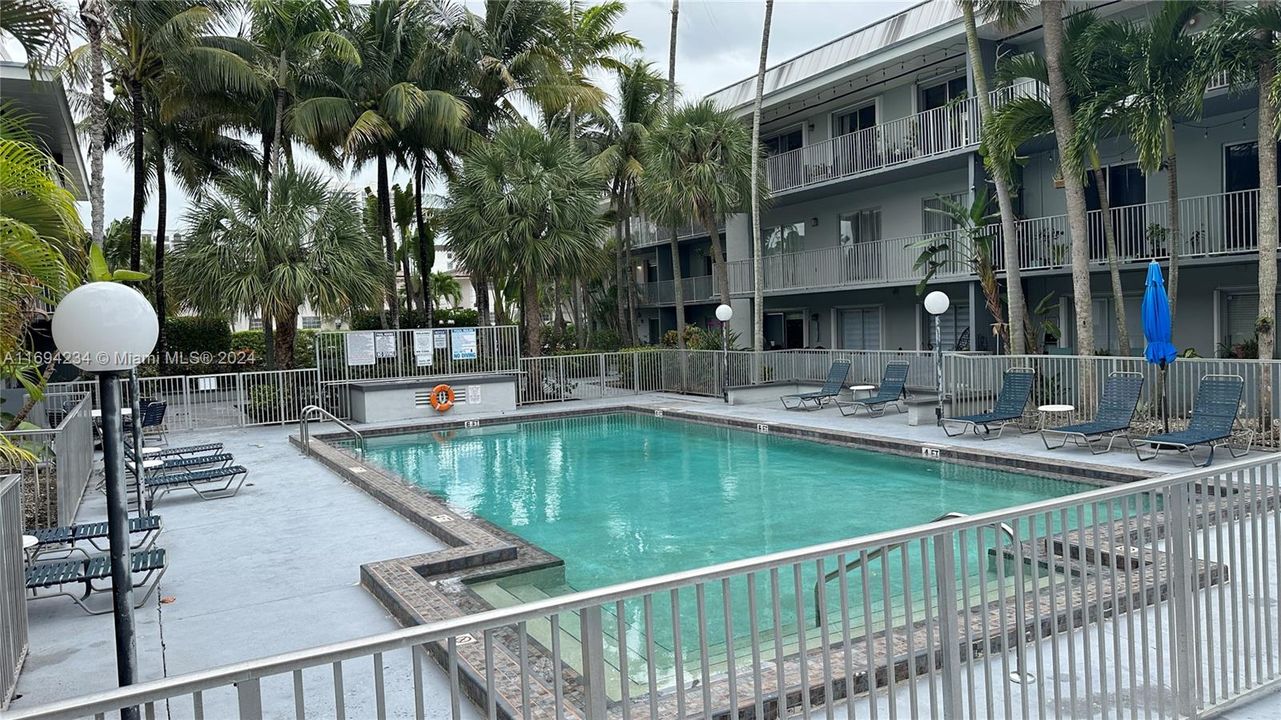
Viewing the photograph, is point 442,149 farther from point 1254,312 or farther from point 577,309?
point 1254,312

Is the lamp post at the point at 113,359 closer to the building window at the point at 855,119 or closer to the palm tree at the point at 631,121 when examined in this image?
the building window at the point at 855,119

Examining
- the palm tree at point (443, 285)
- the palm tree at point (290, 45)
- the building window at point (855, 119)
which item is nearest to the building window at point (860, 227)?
the building window at point (855, 119)

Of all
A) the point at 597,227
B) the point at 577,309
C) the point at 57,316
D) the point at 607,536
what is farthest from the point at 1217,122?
the point at 577,309

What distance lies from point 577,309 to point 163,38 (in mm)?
21331

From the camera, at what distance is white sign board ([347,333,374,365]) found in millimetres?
19703

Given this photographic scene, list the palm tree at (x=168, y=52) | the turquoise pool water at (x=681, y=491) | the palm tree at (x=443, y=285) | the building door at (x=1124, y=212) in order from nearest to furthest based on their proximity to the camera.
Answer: the turquoise pool water at (x=681, y=491)
the building door at (x=1124, y=212)
the palm tree at (x=168, y=52)
the palm tree at (x=443, y=285)

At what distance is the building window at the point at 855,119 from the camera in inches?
→ 956

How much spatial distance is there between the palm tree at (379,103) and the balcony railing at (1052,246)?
420 inches

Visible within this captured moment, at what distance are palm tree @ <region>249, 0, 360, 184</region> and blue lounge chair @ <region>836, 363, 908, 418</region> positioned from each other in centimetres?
1502

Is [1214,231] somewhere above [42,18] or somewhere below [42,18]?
below

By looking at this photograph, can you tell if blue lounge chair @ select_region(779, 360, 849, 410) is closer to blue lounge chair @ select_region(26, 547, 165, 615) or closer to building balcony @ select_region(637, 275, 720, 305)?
building balcony @ select_region(637, 275, 720, 305)

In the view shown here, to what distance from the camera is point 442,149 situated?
80.3 ft

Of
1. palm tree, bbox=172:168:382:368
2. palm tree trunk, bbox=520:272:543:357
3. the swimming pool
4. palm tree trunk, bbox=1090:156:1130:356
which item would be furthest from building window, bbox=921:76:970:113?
palm tree, bbox=172:168:382:368

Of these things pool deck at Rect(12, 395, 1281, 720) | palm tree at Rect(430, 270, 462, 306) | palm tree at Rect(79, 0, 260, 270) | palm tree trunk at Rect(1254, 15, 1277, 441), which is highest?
palm tree at Rect(79, 0, 260, 270)
